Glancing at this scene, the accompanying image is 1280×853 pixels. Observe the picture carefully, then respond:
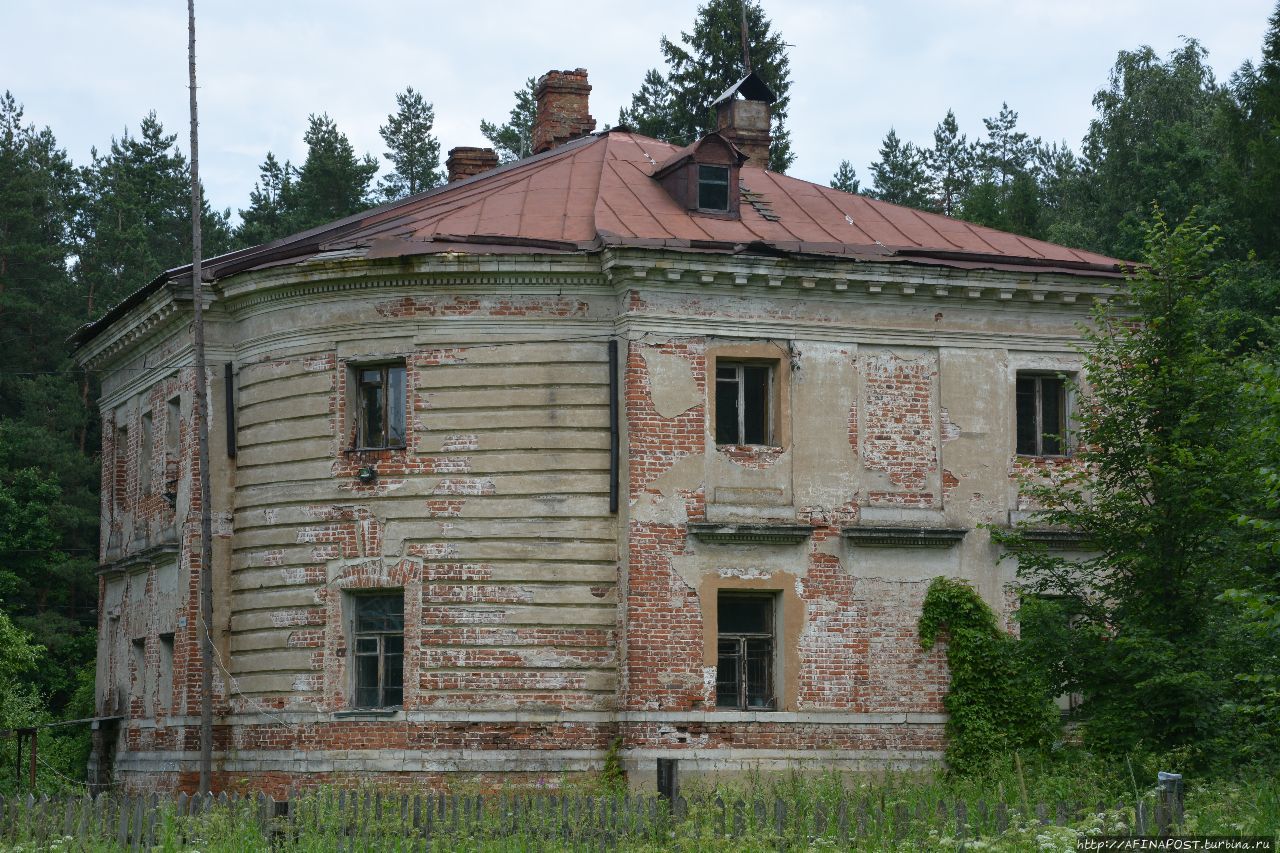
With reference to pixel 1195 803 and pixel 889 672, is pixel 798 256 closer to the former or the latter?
pixel 889 672

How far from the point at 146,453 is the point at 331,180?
91.0 feet

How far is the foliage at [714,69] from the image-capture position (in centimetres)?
4528

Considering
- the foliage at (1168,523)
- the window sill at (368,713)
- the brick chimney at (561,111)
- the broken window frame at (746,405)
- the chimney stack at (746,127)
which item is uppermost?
the brick chimney at (561,111)

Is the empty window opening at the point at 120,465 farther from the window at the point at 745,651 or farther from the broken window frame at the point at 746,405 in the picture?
the window at the point at 745,651

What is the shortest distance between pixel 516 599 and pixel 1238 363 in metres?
9.12

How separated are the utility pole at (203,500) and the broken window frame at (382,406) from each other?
198 centimetres

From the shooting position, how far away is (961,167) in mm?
65500

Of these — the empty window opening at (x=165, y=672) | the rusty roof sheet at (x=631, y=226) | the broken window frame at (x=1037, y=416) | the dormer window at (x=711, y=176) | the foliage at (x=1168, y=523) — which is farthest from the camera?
the empty window opening at (x=165, y=672)

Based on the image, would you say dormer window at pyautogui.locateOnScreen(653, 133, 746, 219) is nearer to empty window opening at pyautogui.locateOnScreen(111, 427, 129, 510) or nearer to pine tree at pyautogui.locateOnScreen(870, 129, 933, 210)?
empty window opening at pyautogui.locateOnScreen(111, 427, 129, 510)

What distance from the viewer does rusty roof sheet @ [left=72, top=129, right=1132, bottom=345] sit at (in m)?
21.3

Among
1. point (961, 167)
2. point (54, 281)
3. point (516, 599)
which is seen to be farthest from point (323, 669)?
point (961, 167)

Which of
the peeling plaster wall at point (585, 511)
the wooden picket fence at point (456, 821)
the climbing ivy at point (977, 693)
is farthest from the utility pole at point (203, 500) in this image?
the climbing ivy at point (977, 693)

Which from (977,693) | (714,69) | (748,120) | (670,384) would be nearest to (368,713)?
(670,384)

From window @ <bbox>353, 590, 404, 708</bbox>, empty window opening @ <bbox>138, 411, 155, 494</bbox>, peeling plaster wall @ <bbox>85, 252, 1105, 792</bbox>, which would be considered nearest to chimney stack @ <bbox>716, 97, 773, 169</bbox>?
peeling plaster wall @ <bbox>85, 252, 1105, 792</bbox>
